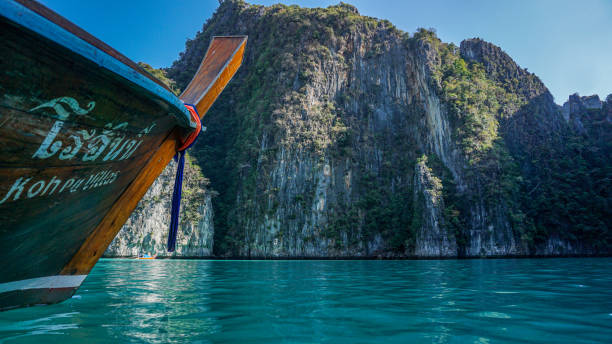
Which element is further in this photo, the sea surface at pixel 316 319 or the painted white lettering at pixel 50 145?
the sea surface at pixel 316 319

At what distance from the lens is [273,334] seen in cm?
311

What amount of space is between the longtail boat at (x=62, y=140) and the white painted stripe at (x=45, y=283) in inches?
0.6

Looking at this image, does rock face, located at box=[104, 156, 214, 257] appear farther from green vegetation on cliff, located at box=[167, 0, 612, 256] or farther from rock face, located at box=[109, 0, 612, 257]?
green vegetation on cliff, located at box=[167, 0, 612, 256]

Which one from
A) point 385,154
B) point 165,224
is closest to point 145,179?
point 165,224

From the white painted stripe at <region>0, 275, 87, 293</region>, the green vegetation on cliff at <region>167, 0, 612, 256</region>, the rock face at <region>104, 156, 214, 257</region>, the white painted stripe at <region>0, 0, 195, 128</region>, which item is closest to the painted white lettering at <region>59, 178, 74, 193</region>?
the white painted stripe at <region>0, 0, 195, 128</region>

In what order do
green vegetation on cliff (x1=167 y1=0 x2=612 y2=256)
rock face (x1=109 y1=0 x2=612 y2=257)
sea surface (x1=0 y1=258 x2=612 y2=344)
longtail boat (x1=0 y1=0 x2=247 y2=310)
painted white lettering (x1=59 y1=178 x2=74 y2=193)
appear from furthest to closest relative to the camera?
1. green vegetation on cliff (x1=167 y1=0 x2=612 y2=256)
2. rock face (x1=109 y1=0 x2=612 y2=257)
3. sea surface (x1=0 y1=258 x2=612 y2=344)
4. painted white lettering (x1=59 y1=178 x2=74 y2=193)
5. longtail boat (x1=0 y1=0 x2=247 y2=310)

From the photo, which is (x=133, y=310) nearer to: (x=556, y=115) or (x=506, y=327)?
(x=506, y=327)

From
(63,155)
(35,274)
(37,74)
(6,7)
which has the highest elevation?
(6,7)

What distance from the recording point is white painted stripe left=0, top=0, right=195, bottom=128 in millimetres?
1438

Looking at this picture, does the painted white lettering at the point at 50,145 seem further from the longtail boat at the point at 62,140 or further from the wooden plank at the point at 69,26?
the wooden plank at the point at 69,26

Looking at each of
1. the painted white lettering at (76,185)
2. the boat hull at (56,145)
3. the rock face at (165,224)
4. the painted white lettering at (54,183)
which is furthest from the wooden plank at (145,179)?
the rock face at (165,224)

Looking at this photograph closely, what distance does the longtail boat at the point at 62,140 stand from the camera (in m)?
1.66

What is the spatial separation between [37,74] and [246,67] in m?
53.8

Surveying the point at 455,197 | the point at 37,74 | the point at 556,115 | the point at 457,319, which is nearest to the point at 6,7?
the point at 37,74
